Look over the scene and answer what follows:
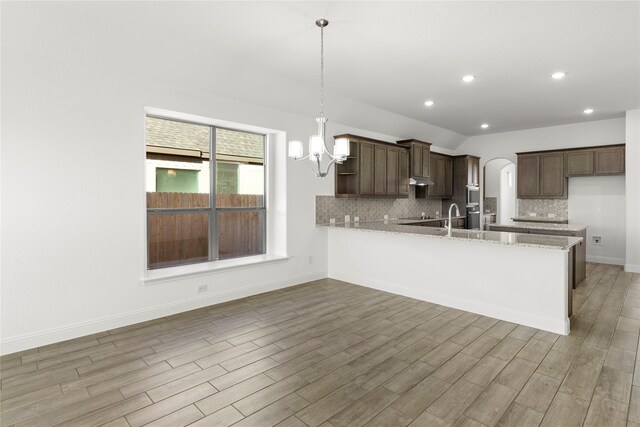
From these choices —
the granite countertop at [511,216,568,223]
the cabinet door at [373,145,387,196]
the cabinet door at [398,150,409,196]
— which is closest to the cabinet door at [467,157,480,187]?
the granite countertop at [511,216,568,223]

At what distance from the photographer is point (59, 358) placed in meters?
2.90

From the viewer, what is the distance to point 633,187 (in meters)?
5.90

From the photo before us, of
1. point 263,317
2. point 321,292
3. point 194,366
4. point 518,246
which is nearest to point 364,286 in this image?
point 321,292

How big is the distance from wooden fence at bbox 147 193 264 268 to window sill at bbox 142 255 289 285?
0.15m

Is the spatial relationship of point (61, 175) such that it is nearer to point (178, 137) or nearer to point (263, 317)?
point (178, 137)

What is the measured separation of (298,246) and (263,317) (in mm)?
1653

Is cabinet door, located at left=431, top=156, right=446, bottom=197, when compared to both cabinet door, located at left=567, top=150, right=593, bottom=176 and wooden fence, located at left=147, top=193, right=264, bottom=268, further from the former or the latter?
wooden fence, located at left=147, top=193, right=264, bottom=268

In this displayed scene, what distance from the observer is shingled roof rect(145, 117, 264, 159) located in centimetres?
414

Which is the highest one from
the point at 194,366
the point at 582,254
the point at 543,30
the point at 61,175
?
the point at 543,30

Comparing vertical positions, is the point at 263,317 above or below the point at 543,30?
below

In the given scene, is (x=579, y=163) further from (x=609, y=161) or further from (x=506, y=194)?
(x=506, y=194)

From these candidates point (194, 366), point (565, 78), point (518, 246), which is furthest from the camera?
point (565, 78)

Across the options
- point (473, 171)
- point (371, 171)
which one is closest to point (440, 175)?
point (473, 171)

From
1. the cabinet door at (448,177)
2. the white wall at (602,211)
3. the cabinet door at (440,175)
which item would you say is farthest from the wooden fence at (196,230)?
the white wall at (602,211)
